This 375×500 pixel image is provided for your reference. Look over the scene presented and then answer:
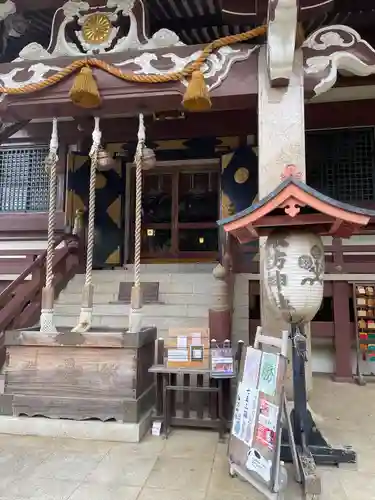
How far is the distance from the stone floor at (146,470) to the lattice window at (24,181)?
5332 mm

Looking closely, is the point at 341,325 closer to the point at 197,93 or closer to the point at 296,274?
the point at 296,274

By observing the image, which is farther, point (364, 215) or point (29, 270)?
point (29, 270)

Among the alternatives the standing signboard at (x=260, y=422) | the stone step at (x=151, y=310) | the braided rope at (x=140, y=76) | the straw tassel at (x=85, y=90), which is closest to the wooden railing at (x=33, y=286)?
the stone step at (x=151, y=310)

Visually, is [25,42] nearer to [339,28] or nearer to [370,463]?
[339,28]

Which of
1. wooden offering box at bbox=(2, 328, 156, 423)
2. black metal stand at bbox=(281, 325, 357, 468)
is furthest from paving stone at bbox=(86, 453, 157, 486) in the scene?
black metal stand at bbox=(281, 325, 357, 468)

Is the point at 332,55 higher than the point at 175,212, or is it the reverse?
the point at 332,55

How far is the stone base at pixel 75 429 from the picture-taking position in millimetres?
3881

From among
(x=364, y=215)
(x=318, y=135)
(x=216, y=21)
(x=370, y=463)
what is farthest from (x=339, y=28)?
(x=370, y=463)

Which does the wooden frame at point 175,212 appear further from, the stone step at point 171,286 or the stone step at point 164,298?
the stone step at point 164,298

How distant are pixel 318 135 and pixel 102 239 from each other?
454cm

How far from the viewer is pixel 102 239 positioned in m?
8.48

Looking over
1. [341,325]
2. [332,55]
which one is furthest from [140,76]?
[341,325]

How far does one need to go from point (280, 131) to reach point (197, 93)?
953mm

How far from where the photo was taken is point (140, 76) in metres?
4.72
